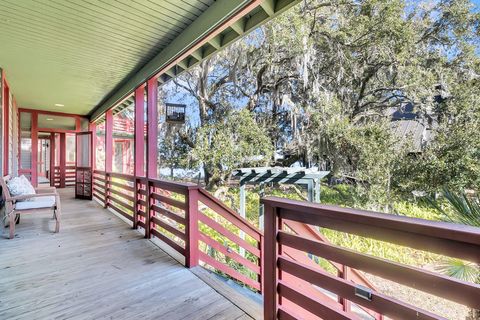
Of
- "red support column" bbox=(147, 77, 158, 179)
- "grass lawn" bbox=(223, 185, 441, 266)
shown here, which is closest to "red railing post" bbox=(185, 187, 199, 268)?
"red support column" bbox=(147, 77, 158, 179)

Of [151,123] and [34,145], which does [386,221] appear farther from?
[34,145]

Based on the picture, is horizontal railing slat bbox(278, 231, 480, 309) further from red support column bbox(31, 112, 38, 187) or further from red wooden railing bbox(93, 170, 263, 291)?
red support column bbox(31, 112, 38, 187)

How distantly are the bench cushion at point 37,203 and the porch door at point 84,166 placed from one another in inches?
127

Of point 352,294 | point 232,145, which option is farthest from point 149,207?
point 232,145

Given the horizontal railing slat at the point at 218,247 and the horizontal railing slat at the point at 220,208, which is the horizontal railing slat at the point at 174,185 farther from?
the horizontal railing slat at the point at 218,247

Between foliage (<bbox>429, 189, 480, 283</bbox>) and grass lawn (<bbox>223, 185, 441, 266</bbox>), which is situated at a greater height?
foliage (<bbox>429, 189, 480, 283</bbox>)

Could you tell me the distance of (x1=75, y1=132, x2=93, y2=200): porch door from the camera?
23.5 ft

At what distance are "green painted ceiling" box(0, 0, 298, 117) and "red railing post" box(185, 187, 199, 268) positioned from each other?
5.73ft

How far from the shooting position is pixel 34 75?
4.49m

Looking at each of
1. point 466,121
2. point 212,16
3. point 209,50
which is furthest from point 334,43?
point 212,16

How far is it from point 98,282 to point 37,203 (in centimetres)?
234

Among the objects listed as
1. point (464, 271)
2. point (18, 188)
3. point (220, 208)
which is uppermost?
point (18, 188)

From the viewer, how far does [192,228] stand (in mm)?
2770

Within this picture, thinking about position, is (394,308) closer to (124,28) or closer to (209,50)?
(209,50)
